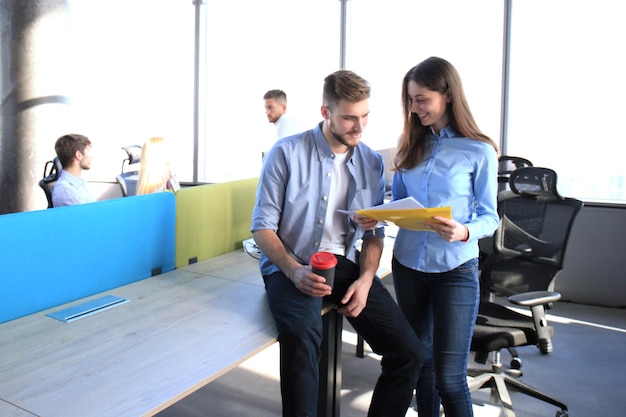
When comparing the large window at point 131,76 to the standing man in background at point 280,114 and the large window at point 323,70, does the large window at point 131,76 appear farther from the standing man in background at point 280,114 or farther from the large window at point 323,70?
→ the standing man in background at point 280,114

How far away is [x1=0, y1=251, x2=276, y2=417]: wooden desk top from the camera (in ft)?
4.14

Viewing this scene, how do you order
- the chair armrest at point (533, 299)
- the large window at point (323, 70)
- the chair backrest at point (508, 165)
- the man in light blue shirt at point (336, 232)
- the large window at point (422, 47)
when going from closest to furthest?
the man in light blue shirt at point (336, 232) → the chair armrest at point (533, 299) → the chair backrest at point (508, 165) → the large window at point (323, 70) → the large window at point (422, 47)

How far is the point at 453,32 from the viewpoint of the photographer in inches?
178

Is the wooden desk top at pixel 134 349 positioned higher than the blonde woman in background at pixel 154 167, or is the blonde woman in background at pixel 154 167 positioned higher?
the blonde woman in background at pixel 154 167

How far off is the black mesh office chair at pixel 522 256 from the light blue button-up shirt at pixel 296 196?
0.86 meters

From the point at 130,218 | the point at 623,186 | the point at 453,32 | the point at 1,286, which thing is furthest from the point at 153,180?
the point at 623,186

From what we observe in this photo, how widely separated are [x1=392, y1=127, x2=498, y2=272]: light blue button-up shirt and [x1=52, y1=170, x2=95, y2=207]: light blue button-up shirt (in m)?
2.12

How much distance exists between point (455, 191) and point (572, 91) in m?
3.00

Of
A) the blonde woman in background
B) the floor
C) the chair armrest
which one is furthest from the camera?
the blonde woman in background

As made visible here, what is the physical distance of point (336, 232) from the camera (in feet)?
6.71

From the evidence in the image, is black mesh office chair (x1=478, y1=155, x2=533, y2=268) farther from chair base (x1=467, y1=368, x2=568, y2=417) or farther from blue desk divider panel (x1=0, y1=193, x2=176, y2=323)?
blue desk divider panel (x1=0, y1=193, x2=176, y2=323)

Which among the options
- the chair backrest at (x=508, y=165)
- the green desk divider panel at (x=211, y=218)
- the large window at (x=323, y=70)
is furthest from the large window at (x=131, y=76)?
the chair backrest at (x=508, y=165)

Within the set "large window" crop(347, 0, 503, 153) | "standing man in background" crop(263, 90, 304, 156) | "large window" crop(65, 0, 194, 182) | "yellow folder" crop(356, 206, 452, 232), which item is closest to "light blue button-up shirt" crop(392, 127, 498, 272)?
"yellow folder" crop(356, 206, 452, 232)

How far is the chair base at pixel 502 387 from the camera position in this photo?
2.33 metres
